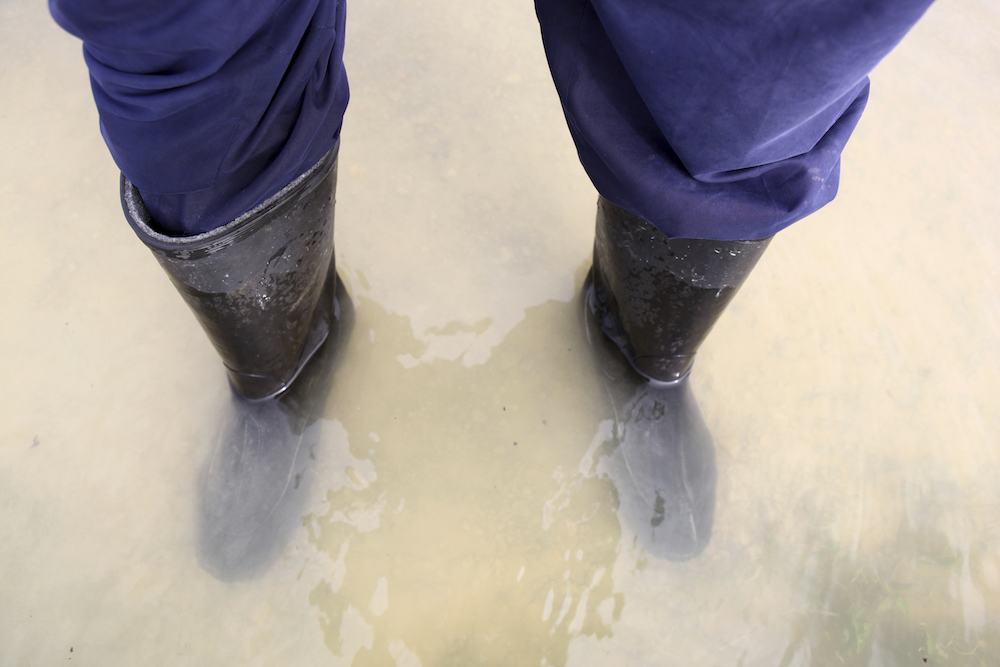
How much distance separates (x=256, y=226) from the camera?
678mm

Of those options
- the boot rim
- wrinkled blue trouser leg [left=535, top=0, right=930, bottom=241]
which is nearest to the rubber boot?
the boot rim

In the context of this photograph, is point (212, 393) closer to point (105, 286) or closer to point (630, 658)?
point (105, 286)

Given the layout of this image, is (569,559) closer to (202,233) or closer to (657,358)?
(657,358)

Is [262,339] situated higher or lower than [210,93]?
lower

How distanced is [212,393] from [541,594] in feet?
1.76

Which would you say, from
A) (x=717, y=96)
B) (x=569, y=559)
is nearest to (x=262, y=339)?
(x=569, y=559)

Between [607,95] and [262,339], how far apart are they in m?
0.51

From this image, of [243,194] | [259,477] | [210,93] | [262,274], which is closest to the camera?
[210,93]

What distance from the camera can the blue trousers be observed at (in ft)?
1.56

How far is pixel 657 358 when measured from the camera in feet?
3.04

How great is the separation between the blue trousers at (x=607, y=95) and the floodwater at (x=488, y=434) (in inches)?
13.9

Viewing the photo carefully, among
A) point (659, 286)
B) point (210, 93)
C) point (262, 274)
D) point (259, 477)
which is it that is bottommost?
point (259, 477)

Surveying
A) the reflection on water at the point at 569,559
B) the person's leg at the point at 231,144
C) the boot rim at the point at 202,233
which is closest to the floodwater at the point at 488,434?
the reflection on water at the point at 569,559

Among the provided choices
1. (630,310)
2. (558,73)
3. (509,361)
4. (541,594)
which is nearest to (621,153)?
(558,73)
